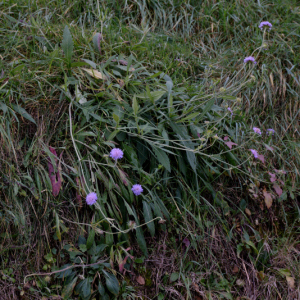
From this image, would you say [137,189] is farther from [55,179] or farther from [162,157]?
[55,179]

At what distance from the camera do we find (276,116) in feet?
8.28

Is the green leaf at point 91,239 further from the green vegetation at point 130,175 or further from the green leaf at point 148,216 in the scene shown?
the green leaf at point 148,216

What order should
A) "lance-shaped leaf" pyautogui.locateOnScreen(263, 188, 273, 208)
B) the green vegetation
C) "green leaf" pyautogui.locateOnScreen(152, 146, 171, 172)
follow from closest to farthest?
the green vegetation, "green leaf" pyautogui.locateOnScreen(152, 146, 171, 172), "lance-shaped leaf" pyautogui.locateOnScreen(263, 188, 273, 208)

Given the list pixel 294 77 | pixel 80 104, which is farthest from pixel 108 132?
pixel 294 77

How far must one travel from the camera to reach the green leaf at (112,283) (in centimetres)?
155

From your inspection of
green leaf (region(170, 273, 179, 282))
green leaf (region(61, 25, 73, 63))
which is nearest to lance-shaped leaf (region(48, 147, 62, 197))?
green leaf (region(61, 25, 73, 63))

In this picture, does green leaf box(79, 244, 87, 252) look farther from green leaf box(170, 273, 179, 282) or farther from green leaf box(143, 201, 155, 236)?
green leaf box(170, 273, 179, 282)

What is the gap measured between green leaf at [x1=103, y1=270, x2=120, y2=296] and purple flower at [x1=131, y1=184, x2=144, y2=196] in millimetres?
426

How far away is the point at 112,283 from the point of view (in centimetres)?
155

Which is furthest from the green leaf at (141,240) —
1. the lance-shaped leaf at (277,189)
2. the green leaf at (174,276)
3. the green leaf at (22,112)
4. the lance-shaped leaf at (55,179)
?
the lance-shaped leaf at (277,189)

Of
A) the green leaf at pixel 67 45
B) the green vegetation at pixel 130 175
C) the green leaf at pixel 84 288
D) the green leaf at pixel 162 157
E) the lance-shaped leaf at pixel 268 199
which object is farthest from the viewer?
the lance-shaped leaf at pixel 268 199

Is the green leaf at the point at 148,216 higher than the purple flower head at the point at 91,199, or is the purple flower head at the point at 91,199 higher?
the purple flower head at the point at 91,199

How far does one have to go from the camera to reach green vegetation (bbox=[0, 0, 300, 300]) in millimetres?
1609

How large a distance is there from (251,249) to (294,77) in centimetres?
145
